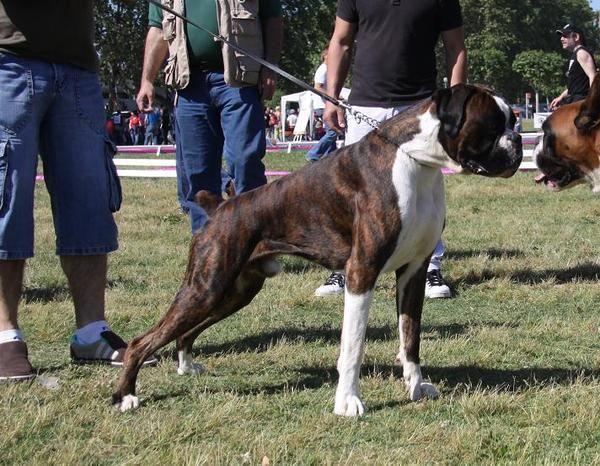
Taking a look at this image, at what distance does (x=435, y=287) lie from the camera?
20.8 feet

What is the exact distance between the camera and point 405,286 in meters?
4.13

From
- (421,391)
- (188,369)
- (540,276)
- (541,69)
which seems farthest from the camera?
(541,69)

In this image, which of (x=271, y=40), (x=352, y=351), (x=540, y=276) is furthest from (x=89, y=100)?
(x=540, y=276)

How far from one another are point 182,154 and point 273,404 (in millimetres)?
2113

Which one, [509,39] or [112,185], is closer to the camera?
[112,185]

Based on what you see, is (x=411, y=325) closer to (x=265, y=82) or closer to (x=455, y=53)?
(x=265, y=82)

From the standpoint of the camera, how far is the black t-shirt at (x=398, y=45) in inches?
222

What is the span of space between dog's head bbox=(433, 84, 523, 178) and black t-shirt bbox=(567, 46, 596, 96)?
25.8 feet

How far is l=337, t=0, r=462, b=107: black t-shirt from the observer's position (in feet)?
18.5

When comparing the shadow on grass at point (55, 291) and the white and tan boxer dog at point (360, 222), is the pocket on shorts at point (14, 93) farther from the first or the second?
the shadow on grass at point (55, 291)

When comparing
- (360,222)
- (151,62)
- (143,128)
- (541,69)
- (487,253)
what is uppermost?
(151,62)

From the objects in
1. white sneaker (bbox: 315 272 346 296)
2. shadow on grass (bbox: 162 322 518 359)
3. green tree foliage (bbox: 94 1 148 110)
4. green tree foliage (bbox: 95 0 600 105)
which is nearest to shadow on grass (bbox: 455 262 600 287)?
white sneaker (bbox: 315 272 346 296)

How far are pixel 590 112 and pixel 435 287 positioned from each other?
8.61 ft

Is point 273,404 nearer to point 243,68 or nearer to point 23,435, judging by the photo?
point 23,435
